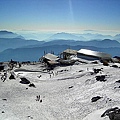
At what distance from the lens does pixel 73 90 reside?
34812 mm

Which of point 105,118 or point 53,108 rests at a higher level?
point 105,118

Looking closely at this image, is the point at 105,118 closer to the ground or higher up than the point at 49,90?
higher up

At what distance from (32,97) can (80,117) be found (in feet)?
37.7

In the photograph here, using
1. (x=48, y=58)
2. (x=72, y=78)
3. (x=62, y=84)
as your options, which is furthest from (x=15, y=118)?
(x=48, y=58)

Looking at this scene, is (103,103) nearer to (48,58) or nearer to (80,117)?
(80,117)

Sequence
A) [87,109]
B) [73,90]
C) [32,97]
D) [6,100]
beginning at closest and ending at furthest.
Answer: [87,109] → [6,100] → [32,97] → [73,90]

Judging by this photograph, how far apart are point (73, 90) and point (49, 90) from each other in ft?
15.7

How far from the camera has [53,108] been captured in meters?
26.7

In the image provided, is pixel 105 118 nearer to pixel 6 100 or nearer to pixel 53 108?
pixel 53 108

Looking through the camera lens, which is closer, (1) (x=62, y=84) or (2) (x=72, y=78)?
(1) (x=62, y=84)

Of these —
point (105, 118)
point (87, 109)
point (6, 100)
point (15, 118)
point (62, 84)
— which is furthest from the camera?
point (62, 84)

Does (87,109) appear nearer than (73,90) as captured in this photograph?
Yes

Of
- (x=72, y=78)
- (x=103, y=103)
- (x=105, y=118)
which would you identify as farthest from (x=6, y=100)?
(x=72, y=78)

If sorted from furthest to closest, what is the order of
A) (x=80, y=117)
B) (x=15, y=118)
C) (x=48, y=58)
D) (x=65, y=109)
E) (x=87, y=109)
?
(x=48, y=58) → (x=65, y=109) → (x=87, y=109) → (x=80, y=117) → (x=15, y=118)
